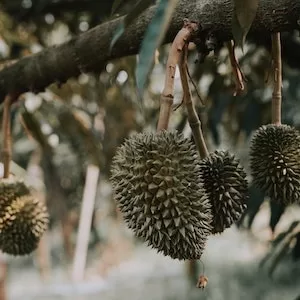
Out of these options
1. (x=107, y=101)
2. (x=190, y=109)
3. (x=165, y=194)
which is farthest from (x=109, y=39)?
(x=107, y=101)

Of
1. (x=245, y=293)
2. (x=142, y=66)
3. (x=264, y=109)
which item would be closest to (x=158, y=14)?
(x=142, y=66)

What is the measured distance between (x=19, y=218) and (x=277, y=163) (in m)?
0.47

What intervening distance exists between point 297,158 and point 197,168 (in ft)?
0.52

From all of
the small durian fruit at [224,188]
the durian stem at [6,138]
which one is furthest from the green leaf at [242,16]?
the durian stem at [6,138]

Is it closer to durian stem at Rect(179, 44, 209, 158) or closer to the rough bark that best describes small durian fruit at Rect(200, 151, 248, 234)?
durian stem at Rect(179, 44, 209, 158)

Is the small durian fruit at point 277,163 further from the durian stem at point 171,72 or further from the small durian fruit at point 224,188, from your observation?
the durian stem at point 171,72

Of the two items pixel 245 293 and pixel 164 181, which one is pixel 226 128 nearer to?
pixel 164 181

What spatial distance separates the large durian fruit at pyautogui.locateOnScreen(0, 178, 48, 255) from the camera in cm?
110

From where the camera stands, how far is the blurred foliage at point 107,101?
1496 mm

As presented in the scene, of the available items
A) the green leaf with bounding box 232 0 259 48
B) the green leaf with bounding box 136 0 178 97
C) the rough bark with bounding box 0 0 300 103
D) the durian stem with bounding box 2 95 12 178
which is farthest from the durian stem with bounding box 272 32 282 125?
the durian stem with bounding box 2 95 12 178

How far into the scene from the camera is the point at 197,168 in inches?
29.8

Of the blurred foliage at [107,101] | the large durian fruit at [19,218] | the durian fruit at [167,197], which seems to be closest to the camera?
the durian fruit at [167,197]

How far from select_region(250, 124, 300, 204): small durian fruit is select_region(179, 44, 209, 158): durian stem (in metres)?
0.06

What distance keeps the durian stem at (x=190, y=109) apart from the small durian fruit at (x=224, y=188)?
21 millimetres
